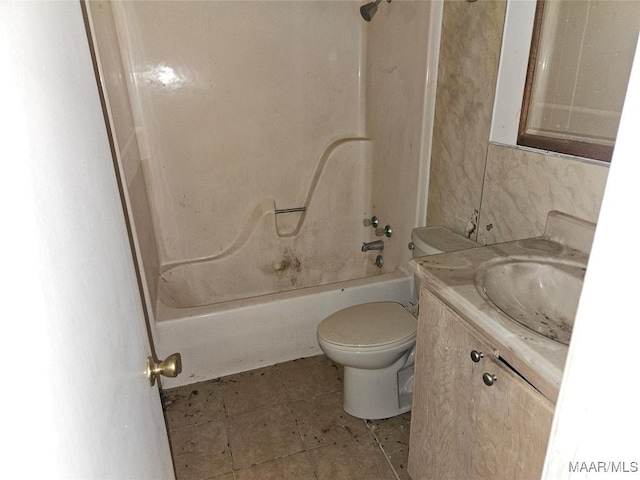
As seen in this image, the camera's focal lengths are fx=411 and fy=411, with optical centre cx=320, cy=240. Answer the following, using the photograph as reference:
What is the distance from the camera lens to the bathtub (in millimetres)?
1915

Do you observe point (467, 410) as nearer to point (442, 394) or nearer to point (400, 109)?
point (442, 394)

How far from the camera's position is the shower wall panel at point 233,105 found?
2.23m

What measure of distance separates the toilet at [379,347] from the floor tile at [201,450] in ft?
1.78

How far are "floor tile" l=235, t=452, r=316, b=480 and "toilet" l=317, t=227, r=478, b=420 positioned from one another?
1.04 feet

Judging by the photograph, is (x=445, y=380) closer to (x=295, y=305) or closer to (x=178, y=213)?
(x=295, y=305)

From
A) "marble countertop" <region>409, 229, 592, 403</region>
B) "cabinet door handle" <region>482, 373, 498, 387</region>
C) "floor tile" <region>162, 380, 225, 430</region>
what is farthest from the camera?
"floor tile" <region>162, 380, 225, 430</region>

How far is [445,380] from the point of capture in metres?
1.17

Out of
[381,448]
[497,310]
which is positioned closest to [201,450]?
[381,448]

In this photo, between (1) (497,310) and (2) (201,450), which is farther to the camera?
(2) (201,450)

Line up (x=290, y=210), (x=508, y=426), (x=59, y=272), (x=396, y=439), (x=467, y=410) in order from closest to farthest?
1. (x=59, y=272)
2. (x=508, y=426)
3. (x=467, y=410)
4. (x=396, y=439)
5. (x=290, y=210)

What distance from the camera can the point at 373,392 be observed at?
1748 millimetres

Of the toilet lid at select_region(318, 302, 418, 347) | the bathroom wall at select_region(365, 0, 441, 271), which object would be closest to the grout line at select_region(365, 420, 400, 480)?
the toilet lid at select_region(318, 302, 418, 347)

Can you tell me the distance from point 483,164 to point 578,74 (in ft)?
1.53

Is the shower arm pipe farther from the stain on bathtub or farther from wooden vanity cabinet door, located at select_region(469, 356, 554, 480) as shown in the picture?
wooden vanity cabinet door, located at select_region(469, 356, 554, 480)
